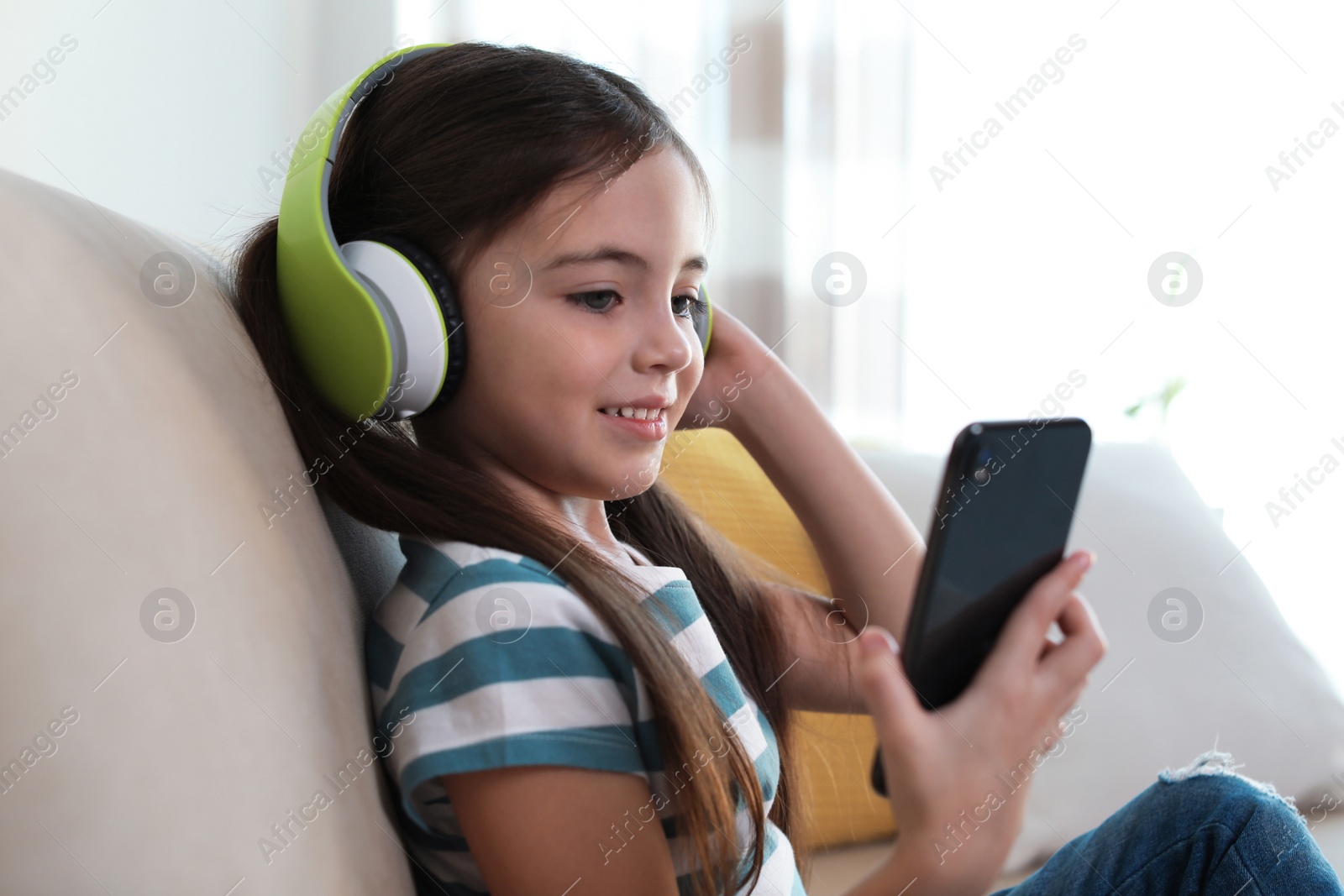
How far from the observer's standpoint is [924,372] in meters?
2.62

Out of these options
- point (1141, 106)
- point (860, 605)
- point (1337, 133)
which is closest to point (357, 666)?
point (860, 605)

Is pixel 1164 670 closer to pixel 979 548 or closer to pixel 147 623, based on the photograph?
pixel 979 548

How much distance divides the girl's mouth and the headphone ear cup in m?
0.10

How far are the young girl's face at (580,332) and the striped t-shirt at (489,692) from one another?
0.11 metres

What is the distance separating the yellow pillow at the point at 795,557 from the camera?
1191mm

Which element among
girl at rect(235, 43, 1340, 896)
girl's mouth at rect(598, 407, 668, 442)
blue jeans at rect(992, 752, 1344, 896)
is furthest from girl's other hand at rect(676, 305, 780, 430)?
blue jeans at rect(992, 752, 1344, 896)

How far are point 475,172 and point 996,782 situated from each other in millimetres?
495

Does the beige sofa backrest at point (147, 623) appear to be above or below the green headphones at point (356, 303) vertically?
below

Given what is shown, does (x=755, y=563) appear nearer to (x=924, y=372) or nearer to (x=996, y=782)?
(x=996, y=782)

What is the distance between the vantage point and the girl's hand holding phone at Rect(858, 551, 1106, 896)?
482 millimetres

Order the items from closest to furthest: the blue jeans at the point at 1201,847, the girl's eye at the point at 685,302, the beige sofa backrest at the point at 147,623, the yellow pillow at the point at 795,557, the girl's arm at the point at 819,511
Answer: the beige sofa backrest at the point at 147,623 → the blue jeans at the point at 1201,847 → the girl's eye at the point at 685,302 → the girl's arm at the point at 819,511 → the yellow pillow at the point at 795,557

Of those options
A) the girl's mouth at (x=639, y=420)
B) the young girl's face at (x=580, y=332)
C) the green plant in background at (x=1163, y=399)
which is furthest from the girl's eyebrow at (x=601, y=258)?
the green plant in background at (x=1163, y=399)

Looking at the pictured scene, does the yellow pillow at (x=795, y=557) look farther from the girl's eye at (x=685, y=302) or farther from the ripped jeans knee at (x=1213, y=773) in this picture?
the ripped jeans knee at (x=1213, y=773)

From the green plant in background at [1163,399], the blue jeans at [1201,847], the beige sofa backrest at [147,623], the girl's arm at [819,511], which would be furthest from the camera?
the green plant in background at [1163,399]
